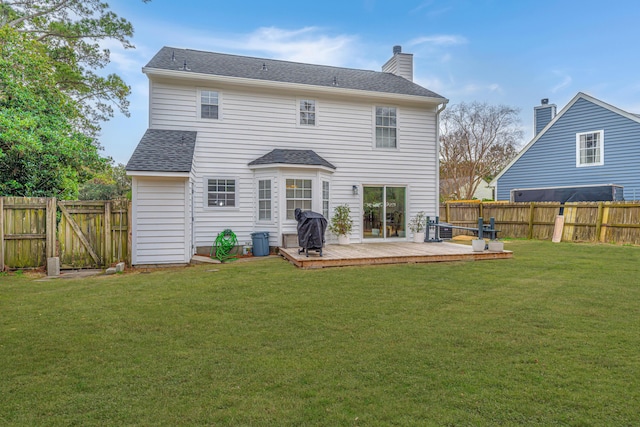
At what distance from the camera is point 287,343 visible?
132 inches

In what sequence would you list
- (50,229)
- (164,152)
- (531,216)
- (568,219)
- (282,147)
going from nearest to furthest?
(50,229) < (164,152) < (282,147) < (568,219) < (531,216)

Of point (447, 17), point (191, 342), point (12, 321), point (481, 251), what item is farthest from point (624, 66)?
point (12, 321)

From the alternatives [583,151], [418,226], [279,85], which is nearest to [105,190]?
[279,85]

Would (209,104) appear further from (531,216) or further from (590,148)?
(590,148)

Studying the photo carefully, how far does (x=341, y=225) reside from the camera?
10.2 m

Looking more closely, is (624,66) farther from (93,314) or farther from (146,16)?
(93,314)

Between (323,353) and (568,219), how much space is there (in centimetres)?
1294

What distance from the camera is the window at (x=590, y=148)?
14047mm

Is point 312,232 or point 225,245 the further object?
point 225,245

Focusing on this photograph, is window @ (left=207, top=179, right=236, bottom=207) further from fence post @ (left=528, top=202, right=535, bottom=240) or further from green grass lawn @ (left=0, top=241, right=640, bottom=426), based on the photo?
fence post @ (left=528, top=202, right=535, bottom=240)

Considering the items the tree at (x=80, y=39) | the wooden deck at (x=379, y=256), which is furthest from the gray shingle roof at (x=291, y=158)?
the tree at (x=80, y=39)

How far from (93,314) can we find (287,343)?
109 inches

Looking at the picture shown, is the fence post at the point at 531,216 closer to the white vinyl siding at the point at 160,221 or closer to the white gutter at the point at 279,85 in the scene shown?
the white gutter at the point at 279,85

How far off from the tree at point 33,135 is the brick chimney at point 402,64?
36.1 feet
